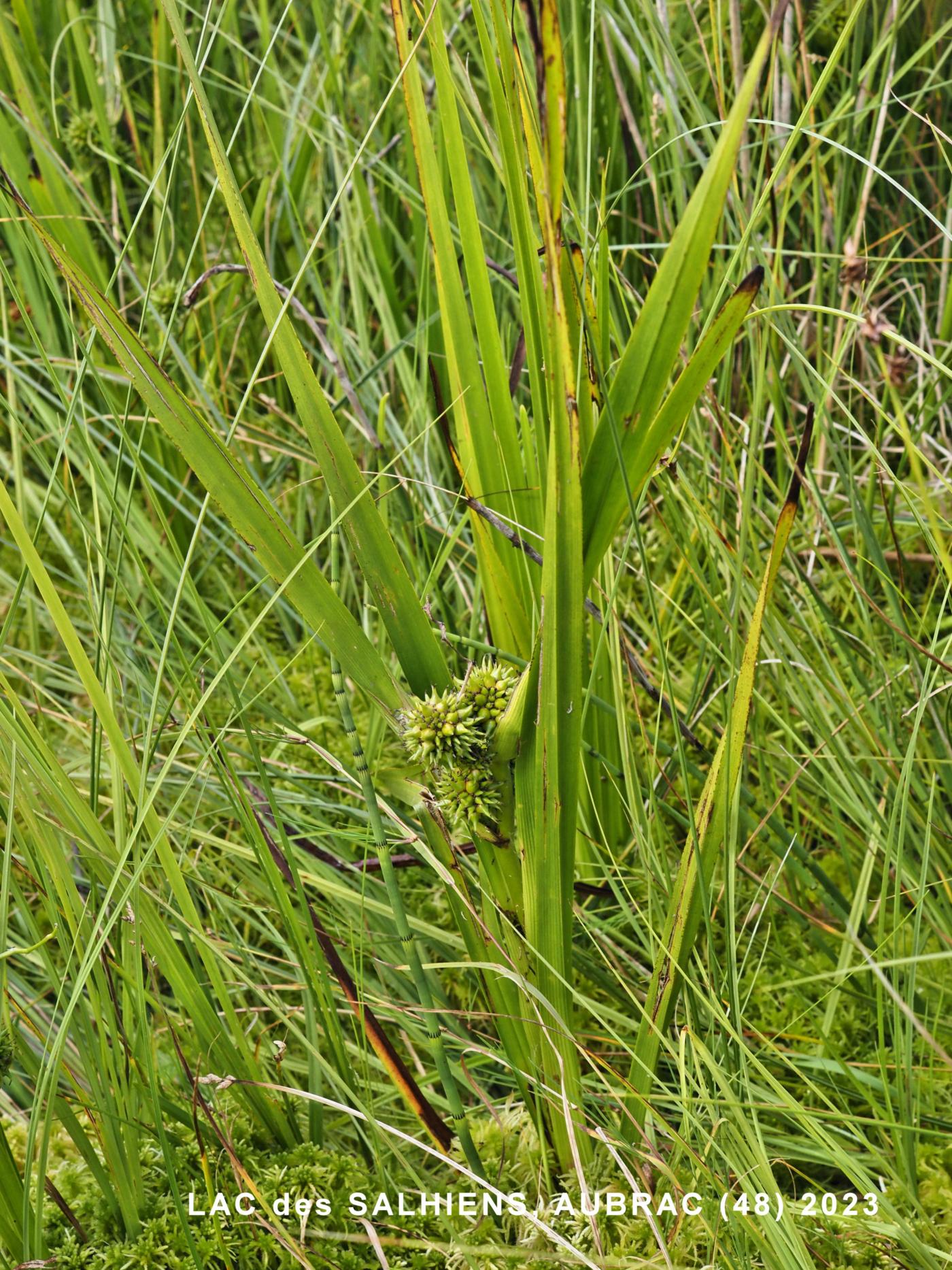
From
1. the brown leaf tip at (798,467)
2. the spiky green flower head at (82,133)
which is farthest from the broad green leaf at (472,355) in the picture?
A: the spiky green flower head at (82,133)

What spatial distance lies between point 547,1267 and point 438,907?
1.41 feet

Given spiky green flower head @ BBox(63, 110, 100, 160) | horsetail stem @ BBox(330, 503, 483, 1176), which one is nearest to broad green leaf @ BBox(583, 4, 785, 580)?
horsetail stem @ BBox(330, 503, 483, 1176)

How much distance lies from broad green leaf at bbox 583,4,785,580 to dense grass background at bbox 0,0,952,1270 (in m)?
0.03

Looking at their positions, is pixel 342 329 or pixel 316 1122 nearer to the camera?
pixel 316 1122

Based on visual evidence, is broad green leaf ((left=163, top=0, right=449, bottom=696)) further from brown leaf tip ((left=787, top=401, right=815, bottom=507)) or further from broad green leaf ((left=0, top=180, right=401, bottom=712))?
brown leaf tip ((left=787, top=401, right=815, bottom=507))

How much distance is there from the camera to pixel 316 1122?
34.0 inches

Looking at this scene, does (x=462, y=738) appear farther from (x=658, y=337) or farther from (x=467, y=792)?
(x=658, y=337)

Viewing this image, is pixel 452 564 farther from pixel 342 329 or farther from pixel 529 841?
pixel 529 841

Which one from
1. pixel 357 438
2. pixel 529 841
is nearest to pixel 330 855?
pixel 529 841

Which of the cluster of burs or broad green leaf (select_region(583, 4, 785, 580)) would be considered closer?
broad green leaf (select_region(583, 4, 785, 580))

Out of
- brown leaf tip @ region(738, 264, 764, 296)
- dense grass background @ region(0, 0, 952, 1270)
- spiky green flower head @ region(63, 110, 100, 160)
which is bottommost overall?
dense grass background @ region(0, 0, 952, 1270)

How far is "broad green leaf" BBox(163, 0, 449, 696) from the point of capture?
62 cm

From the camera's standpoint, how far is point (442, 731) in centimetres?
68

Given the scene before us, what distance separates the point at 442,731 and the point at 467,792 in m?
0.05
